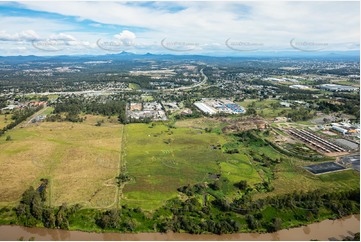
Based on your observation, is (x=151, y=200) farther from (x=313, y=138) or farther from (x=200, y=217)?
(x=313, y=138)

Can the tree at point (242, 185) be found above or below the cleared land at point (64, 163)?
above

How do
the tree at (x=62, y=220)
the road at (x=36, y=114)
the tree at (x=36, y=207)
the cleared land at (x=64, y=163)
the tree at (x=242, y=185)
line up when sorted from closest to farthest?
1. the tree at (x=62, y=220)
2. the tree at (x=36, y=207)
3. the cleared land at (x=64, y=163)
4. the tree at (x=242, y=185)
5. the road at (x=36, y=114)

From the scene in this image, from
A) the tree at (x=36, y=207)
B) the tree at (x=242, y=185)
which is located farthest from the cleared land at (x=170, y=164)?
the tree at (x=36, y=207)

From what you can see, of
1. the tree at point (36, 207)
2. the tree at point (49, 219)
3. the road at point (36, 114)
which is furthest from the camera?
the road at point (36, 114)

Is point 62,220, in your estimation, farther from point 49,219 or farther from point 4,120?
point 4,120

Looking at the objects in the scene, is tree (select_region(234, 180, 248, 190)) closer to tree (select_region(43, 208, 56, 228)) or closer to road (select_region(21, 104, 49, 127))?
tree (select_region(43, 208, 56, 228))

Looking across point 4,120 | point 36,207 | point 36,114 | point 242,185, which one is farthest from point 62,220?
point 36,114

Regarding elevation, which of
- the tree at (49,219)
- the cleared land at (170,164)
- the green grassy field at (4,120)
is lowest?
the green grassy field at (4,120)

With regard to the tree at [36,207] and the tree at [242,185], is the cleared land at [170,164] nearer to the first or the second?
the tree at [242,185]
